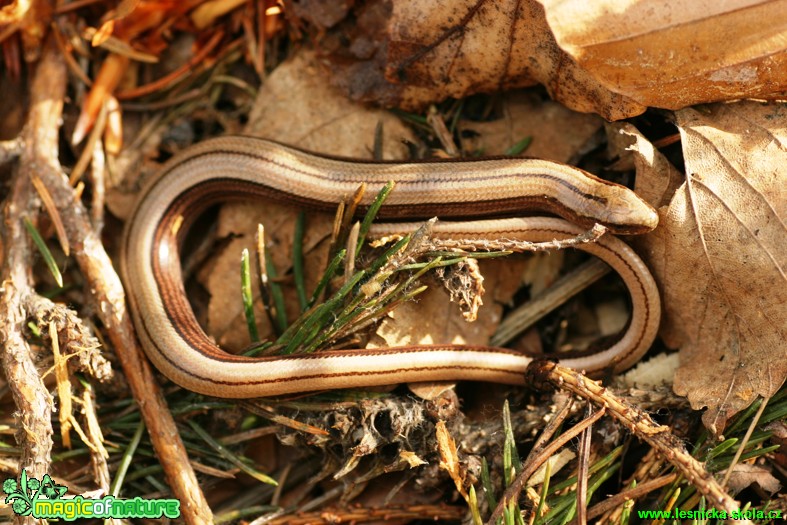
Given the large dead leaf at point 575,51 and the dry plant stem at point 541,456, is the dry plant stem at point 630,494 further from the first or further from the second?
the large dead leaf at point 575,51

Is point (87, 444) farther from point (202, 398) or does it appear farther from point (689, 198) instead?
point (689, 198)

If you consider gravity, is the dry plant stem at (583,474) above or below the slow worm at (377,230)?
below

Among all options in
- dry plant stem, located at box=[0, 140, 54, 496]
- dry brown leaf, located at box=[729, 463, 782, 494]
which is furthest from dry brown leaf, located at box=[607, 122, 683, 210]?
dry plant stem, located at box=[0, 140, 54, 496]

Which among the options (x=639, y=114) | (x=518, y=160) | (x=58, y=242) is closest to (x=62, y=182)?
(x=58, y=242)

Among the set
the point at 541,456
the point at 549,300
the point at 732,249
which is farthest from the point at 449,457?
the point at 732,249

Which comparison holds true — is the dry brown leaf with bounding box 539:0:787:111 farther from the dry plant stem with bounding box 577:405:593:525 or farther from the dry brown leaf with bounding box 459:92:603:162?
the dry plant stem with bounding box 577:405:593:525

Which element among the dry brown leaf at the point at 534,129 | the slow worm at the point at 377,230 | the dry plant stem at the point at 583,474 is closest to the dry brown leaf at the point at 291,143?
the slow worm at the point at 377,230
